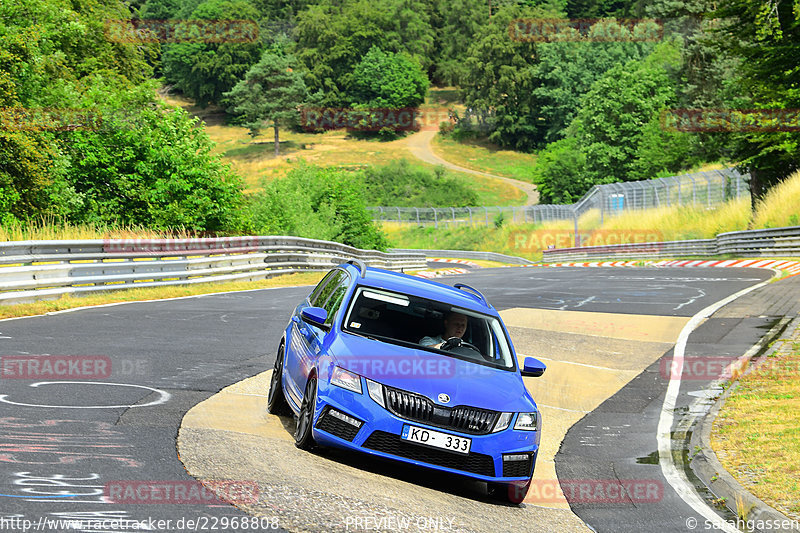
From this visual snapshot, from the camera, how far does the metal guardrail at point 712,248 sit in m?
36.1

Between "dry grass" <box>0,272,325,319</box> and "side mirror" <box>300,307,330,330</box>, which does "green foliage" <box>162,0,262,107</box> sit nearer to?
"dry grass" <box>0,272,325,319</box>

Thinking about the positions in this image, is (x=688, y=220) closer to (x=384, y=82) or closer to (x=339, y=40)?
(x=384, y=82)

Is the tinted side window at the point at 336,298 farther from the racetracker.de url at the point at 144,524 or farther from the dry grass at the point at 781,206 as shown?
the dry grass at the point at 781,206

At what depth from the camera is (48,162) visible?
2747 cm

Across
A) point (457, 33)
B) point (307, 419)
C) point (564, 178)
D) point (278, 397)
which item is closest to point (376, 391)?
point (307, 419)

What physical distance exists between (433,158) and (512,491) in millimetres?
126424

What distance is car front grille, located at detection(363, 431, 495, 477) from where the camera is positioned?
23.0 ft

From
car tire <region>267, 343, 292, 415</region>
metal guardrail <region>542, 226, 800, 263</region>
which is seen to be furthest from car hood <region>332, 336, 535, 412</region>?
metal guardrail <region>542, 226, 800, 263</region>

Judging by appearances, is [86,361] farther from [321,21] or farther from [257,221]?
[321,21]

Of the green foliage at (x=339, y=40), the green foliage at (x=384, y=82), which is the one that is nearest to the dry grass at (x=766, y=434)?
the green foliage at (x=339, y=40)

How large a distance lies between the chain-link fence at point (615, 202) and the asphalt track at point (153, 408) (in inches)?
1272

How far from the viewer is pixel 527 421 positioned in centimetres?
746

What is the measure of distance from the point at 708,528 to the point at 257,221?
110 ft

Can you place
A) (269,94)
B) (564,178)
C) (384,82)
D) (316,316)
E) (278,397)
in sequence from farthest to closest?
1. (384,82)
2. (269,94)
3. (564,178)
4. (278,397)
5. (316,316)
